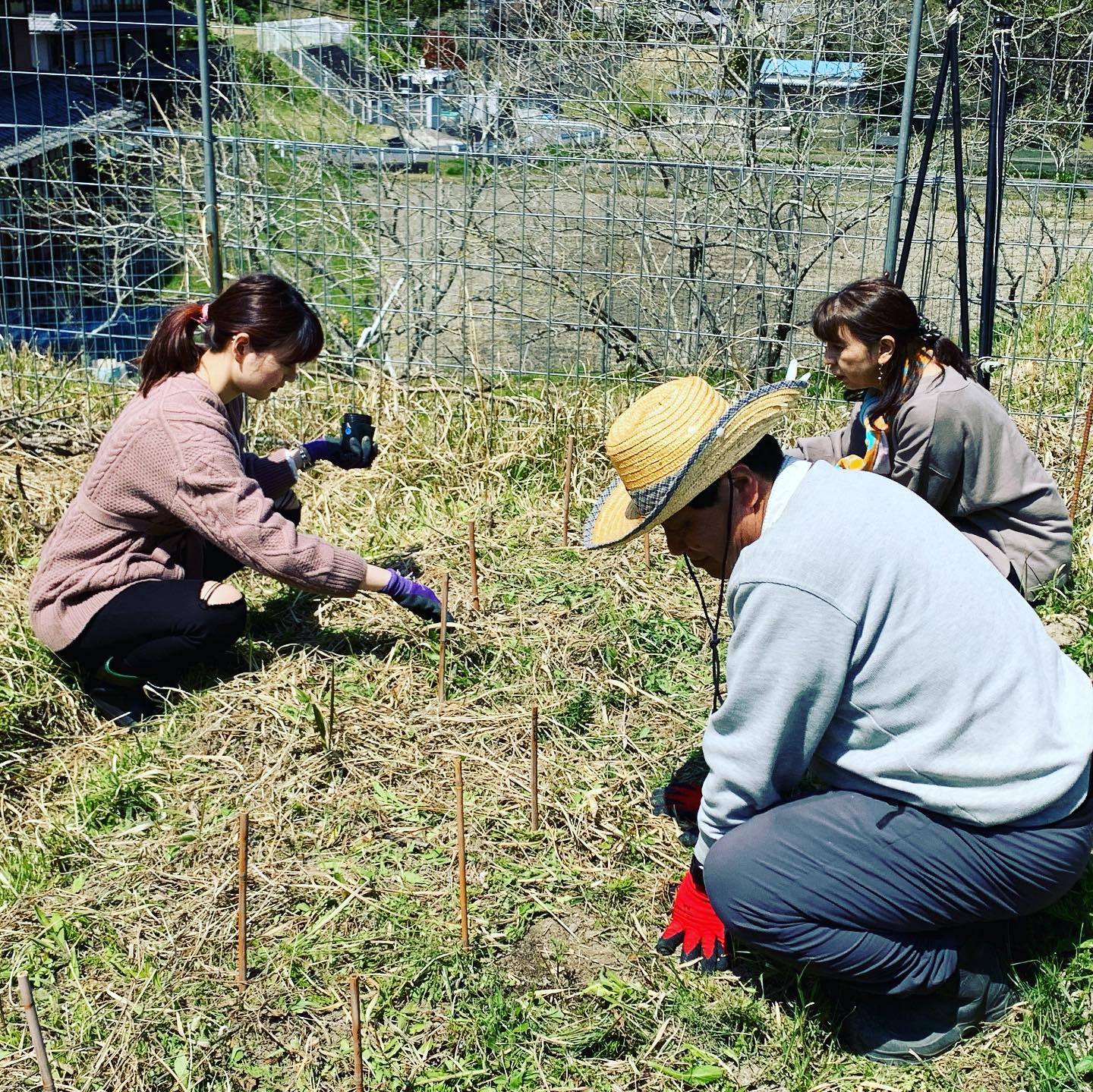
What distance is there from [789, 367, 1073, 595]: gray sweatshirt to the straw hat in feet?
4.79

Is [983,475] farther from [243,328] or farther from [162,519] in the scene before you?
[162,519]

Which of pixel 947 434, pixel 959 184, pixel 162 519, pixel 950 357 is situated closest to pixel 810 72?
pixel 959 184

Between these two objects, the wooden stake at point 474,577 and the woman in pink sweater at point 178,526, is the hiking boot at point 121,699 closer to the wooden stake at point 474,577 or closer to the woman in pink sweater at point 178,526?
Result: the woman in pink sweater at point 178,526

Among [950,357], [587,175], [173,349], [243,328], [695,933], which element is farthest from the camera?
[587,175]

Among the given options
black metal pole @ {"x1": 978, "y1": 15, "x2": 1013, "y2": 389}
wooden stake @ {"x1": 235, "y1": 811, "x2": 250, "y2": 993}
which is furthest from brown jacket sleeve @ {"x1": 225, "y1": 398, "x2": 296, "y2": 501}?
black metal pole @ {"x1": 978, "y1": 15, "x2": 1013, "y2": 389}

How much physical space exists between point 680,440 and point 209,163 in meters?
3.39

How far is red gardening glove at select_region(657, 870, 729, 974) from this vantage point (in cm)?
242

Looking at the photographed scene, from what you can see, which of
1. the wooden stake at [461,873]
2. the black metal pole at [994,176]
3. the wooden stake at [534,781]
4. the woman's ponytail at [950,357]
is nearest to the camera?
the wooden stake at [461,873]

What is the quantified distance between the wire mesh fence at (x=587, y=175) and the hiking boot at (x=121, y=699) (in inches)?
80.4

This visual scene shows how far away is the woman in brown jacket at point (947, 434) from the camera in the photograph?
354cm

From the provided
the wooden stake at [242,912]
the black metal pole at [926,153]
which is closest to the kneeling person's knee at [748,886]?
the wooden stake at [242,912]

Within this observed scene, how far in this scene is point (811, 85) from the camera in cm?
526

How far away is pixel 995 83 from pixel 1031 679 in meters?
2.46

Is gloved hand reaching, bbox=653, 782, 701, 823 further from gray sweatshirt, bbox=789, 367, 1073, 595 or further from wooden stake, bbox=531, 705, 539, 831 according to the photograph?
gray sweatshirt, bbox=789, 367, 1073, 595
